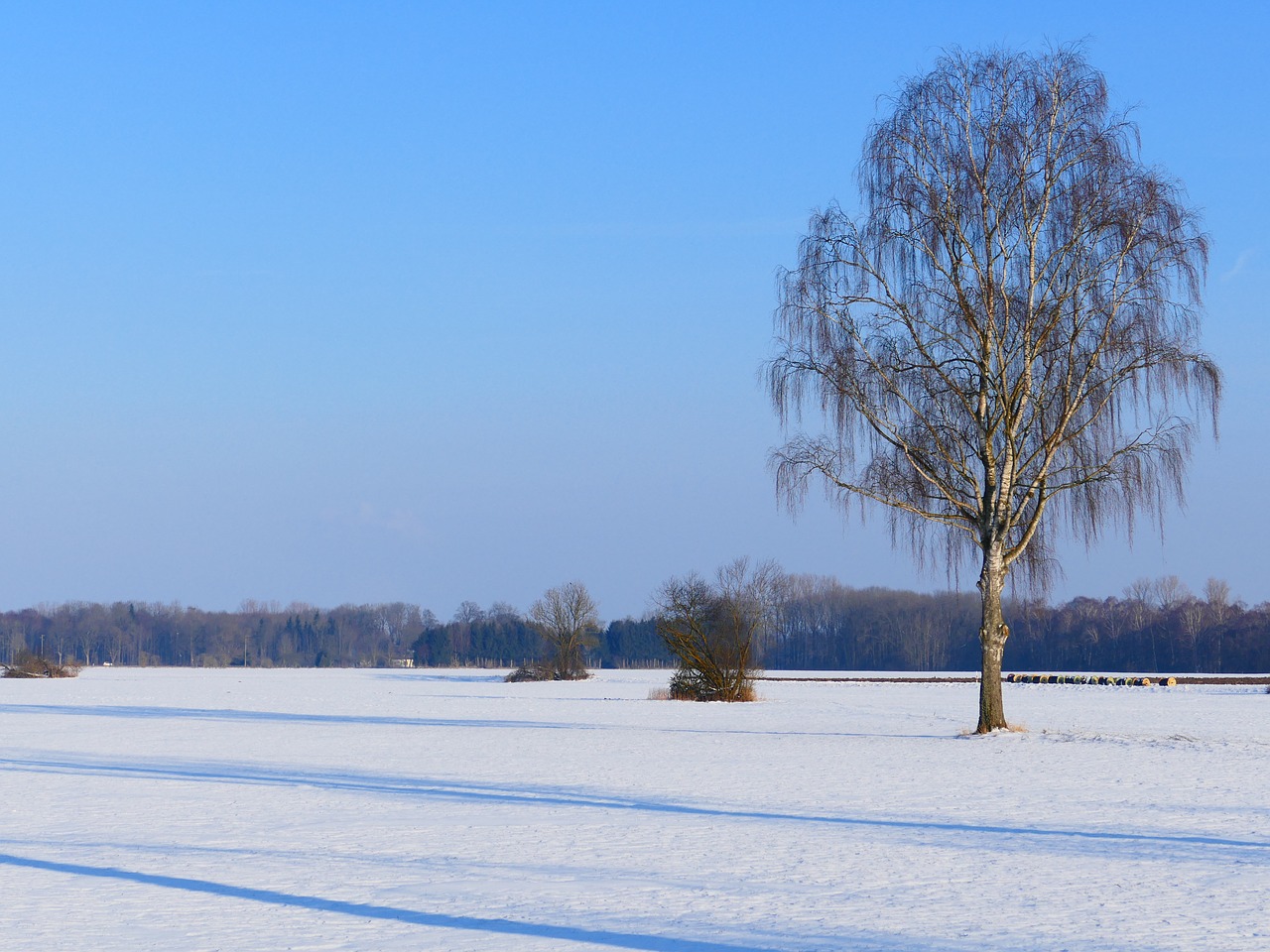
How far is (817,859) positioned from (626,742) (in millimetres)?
14111

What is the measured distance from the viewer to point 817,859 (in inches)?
428

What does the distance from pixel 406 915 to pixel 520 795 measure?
7200mm

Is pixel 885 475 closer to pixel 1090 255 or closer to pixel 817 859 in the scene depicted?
pixel 1090 255

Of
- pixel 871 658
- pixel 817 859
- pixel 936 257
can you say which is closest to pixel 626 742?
pixel 936 257

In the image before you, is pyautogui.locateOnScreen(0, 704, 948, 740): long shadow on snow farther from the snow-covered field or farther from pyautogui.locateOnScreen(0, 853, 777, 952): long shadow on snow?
pyautogui.locateOnScreen(0, 853, 777, 952): long shadow on snow

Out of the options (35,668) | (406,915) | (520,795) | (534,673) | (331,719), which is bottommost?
(534,673)

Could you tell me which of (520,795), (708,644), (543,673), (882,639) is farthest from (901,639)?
(520,795)

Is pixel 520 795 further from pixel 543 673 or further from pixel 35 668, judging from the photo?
pixel 35 668

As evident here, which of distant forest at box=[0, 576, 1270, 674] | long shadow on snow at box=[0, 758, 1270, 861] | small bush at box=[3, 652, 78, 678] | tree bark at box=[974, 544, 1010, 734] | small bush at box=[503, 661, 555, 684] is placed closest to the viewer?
long shadow on snow at box=[0, 758, 1270, 861]

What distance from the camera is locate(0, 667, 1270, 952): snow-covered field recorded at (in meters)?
8.21

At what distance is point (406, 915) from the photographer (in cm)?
862

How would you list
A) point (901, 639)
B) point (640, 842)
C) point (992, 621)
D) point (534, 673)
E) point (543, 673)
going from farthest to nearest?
point (901, 639)
point (534, 673)
point (543, 673)
point (992, 621)
point (640, 842)

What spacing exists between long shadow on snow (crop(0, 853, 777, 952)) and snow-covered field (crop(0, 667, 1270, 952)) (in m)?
0.04

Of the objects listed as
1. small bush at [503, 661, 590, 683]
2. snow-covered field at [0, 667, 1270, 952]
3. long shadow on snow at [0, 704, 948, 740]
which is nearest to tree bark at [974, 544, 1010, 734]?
snow-covered field at [0, 667, 1270, 952]
